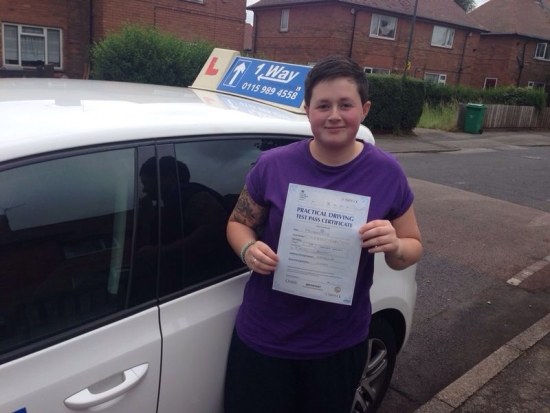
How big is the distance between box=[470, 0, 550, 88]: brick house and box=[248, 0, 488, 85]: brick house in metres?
→ 3.17

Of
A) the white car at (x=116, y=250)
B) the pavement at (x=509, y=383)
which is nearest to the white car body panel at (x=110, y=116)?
the white car at (x=116, y=250)

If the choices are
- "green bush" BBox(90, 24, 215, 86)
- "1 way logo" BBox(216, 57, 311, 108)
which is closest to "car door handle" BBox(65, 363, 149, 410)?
"1 way logo" BBox(216, 57, 311, 108)

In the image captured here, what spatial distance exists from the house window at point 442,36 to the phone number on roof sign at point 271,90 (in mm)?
30256

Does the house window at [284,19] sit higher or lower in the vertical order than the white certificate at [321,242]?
higher

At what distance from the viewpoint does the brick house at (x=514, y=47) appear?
34281 mm

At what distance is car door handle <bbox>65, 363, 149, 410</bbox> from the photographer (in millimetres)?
1444

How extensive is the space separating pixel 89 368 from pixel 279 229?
74 cm

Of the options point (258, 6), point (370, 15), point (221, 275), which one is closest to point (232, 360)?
point (221, 275)

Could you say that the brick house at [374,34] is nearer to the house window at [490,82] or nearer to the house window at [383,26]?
the house window at [383,26]

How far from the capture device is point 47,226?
1474mm

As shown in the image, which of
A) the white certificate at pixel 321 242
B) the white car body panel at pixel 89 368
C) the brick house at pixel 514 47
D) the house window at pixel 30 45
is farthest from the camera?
the brick house at pixel 514 47

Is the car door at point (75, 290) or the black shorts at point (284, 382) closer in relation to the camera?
the car door at point (75, 290)

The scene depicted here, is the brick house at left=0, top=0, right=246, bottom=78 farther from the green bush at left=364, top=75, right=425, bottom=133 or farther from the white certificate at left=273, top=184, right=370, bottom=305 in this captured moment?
the white certificate at left=273, top=184, right=370, bottom=305

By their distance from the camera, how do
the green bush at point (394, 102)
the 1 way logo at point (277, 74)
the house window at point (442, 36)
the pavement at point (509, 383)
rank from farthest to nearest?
the house window at point (442, 36), the green bush at point (394, 102), the pavement at point (509, 383), the 1 way logo at point (277, 74)
